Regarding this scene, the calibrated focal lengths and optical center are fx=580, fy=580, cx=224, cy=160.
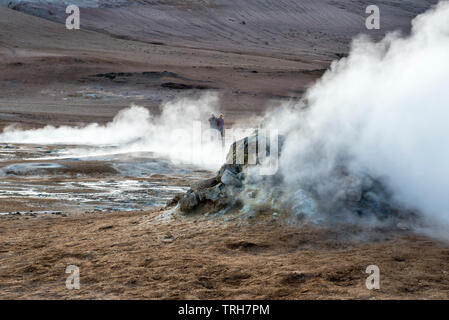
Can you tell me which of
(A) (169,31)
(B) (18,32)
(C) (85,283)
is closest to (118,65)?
(B) (18,32)

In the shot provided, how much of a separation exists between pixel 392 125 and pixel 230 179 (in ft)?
6.62

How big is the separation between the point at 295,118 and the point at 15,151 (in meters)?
9.99

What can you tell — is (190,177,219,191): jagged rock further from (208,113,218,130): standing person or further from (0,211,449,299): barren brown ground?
(208,113,218,130): standing person

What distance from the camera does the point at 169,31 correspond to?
164 feet

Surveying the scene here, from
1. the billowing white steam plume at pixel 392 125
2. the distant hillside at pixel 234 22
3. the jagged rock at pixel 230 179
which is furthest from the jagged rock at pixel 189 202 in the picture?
the distant hillside at pixel 234 22

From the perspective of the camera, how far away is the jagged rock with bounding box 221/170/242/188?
702 centimetres

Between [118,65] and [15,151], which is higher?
[118,65]

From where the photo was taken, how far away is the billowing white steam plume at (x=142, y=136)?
15.6 meters

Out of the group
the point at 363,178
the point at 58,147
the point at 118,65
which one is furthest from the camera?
the point at 118,65

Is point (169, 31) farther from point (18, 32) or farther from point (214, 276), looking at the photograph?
point (214, 276)

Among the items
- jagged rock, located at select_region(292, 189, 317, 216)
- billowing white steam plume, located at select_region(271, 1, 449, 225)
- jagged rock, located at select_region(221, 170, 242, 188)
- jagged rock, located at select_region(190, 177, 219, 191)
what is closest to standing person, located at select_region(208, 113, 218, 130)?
billowing white steam plume, located at select_region(271, 1, 449, 225)

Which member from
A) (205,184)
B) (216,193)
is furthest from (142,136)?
(216,193)

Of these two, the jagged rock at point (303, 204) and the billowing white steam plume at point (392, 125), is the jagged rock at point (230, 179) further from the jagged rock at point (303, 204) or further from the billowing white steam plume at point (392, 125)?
the jagged rock at point (303, 204)

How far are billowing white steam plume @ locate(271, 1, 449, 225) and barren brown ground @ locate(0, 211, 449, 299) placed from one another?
785 mm
